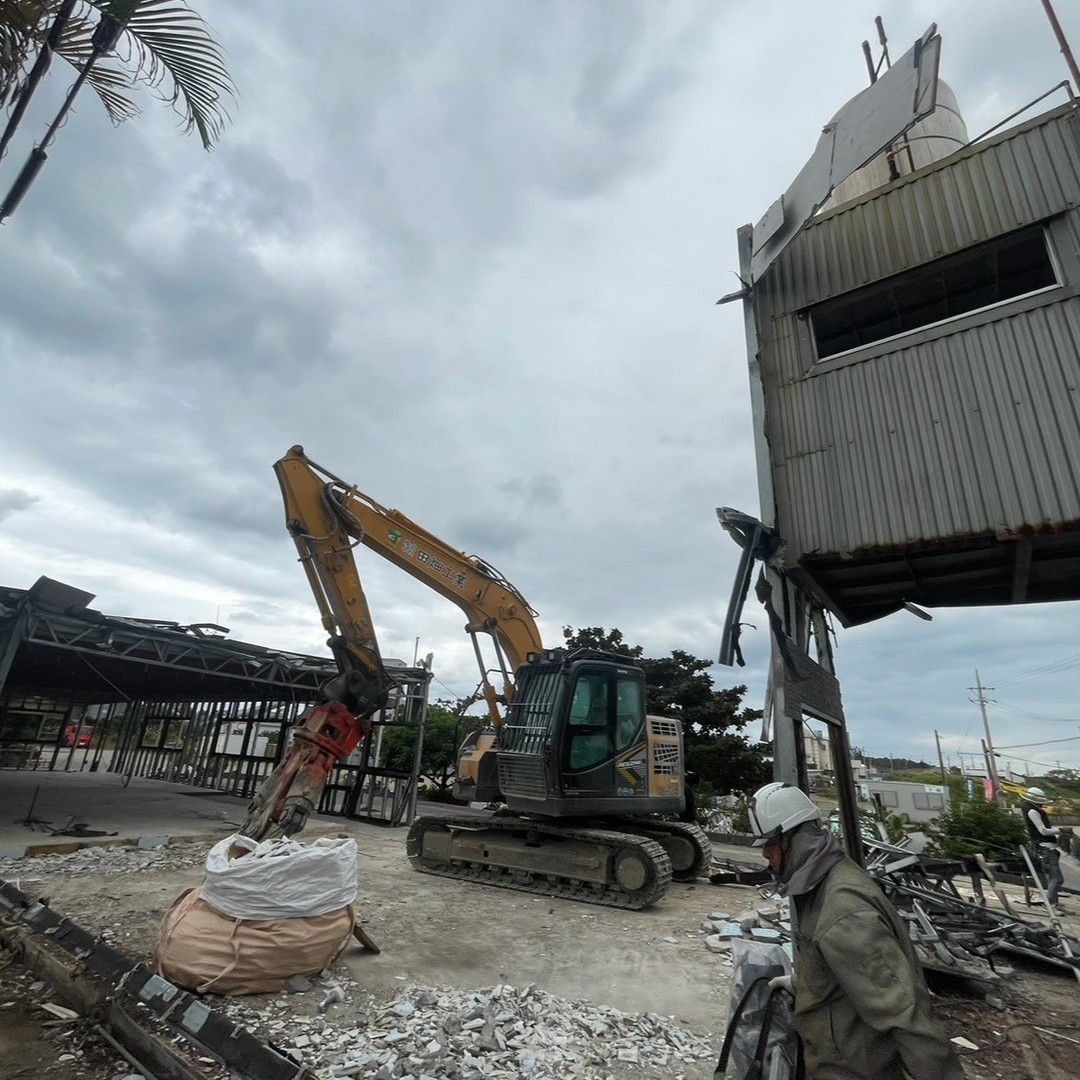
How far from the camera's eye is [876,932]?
2.04 meters

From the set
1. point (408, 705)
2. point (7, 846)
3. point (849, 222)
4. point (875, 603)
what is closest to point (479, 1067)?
point (875, 603)

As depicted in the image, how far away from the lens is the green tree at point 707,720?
1716 cm

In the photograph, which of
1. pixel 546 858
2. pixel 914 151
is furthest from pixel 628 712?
pixel 914 151

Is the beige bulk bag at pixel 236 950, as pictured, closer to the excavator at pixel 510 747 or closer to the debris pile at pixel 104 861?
the excavator at pixel 510 747

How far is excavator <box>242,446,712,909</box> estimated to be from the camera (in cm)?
712

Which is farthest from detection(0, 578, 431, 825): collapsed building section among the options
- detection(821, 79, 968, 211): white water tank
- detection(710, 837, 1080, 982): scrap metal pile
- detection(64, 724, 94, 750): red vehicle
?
detection(821, 79, 968, 211): white water tank

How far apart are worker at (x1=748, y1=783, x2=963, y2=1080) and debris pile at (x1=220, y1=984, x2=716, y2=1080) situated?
5.07ft

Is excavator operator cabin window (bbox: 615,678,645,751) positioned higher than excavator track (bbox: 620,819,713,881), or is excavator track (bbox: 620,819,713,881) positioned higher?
excavator operator cabin window (bbox: 615,678,645,751)

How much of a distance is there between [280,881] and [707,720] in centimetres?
1585

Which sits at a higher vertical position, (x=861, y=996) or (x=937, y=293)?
(x=937, y=293)

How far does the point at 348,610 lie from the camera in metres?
8.38

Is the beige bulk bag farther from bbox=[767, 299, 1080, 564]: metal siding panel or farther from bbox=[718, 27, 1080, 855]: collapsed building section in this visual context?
bbox=[767, 299, 1080, 564]: metal siding panel

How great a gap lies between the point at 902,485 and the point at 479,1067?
4292mm

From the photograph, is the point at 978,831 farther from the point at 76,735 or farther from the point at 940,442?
the point at 76,735
